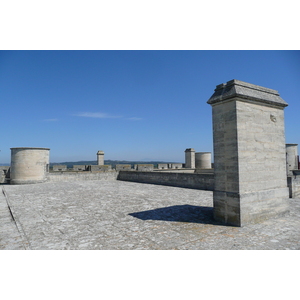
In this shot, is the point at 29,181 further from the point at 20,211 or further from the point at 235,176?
the point at 235,176

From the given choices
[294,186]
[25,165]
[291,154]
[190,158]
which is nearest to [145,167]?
[190,158]

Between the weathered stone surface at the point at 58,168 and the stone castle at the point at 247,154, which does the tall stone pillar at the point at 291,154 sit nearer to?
the stone castle at the point at 247,154

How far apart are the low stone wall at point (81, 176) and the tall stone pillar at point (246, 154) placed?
1497 cm

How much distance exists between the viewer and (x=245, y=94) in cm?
574

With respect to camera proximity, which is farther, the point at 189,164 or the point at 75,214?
the point at 189,164

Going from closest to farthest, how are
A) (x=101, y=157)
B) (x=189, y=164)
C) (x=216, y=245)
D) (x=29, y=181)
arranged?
(x=216, y=245) < (x=29, y=181) < (x=101, y=157) < (x=189, y=164)

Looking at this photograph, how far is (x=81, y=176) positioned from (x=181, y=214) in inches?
562

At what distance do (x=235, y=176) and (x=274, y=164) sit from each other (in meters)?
1.62

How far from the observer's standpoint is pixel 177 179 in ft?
46.4

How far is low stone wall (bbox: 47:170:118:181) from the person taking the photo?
1846 centimetres

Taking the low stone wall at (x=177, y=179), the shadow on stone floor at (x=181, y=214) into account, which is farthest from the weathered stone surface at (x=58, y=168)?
the shadow on stone floor at (x=181, y=214)

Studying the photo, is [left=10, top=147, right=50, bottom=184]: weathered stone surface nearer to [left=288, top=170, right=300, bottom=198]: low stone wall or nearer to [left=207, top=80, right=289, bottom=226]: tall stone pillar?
[left=207, top=80, right=289, bottom=226]: tall stone pillar

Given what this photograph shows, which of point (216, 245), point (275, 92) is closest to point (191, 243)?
point (216, 245)

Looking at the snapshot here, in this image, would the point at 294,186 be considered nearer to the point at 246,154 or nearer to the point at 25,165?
the point at 246,154
